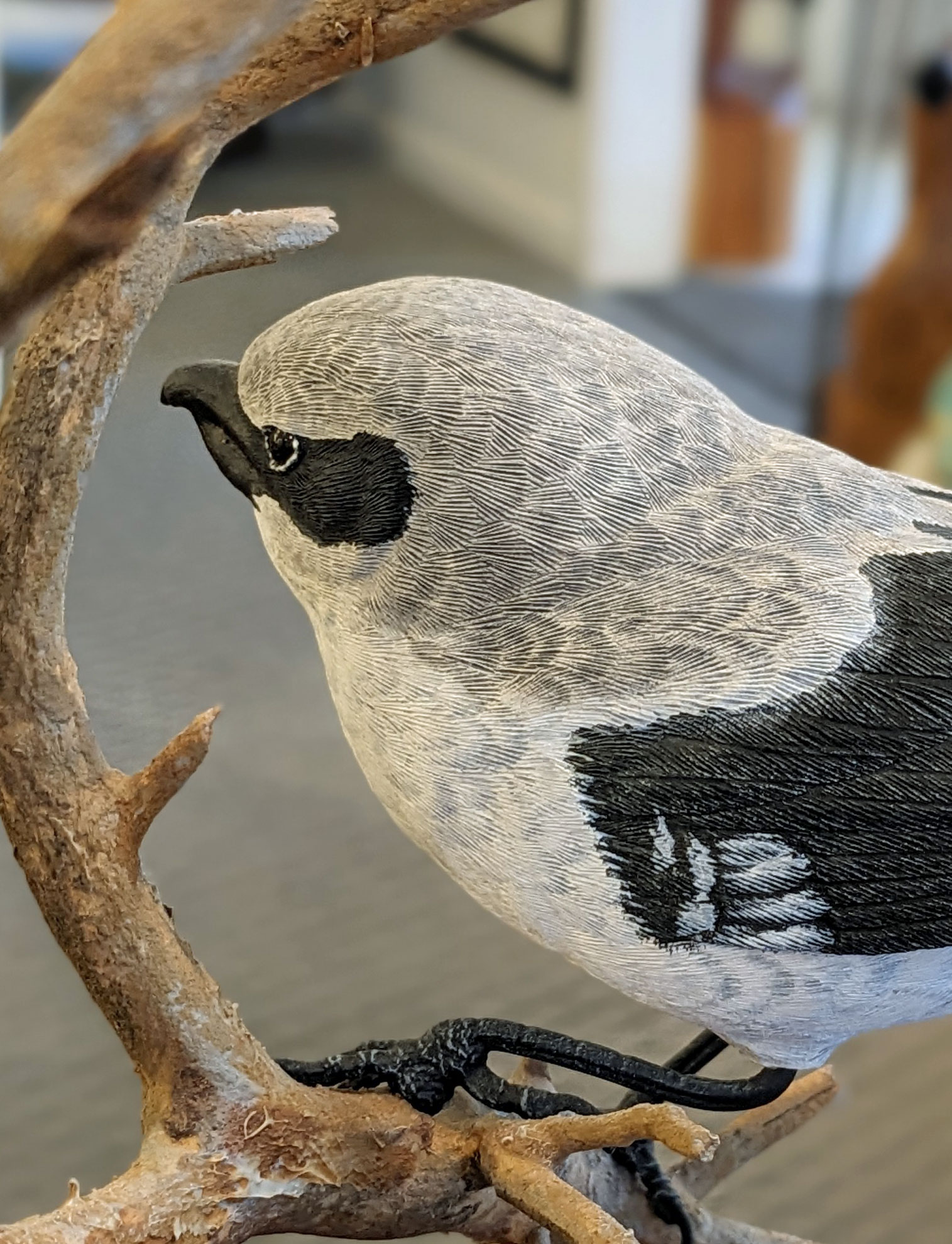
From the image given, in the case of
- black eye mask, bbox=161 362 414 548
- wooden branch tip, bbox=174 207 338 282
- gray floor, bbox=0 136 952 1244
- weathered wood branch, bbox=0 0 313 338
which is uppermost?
weathered wood branch, bbox=0 0 313 338

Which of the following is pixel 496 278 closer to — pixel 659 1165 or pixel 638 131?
pixel 638 131

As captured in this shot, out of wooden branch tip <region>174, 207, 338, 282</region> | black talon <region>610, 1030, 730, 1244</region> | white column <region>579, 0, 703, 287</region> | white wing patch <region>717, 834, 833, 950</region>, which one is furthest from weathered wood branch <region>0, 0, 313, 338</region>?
white column <region>579, 0, 703, 287</region>

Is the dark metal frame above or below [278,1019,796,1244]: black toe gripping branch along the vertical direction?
above

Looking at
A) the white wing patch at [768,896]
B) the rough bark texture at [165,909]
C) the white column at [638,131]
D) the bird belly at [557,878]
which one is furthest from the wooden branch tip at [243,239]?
the white column at [638,131]

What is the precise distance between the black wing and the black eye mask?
0.11 meters

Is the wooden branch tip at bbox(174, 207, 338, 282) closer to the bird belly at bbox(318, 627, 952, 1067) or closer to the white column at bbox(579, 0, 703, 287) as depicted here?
the bird belly at bbox(318, 627, 952, 1067)

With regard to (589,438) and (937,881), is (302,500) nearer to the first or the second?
(589,438)

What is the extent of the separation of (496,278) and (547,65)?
9.6 inches

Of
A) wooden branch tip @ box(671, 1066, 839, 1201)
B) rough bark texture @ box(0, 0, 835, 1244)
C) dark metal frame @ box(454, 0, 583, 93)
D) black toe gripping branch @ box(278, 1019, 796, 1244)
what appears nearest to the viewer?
rough bark texture @ box(0, 0, 835, 1244)

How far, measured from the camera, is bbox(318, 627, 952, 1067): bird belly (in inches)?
18.4

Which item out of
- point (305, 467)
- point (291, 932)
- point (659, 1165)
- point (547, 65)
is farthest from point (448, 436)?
point (547, 65)

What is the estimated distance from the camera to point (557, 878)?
472 millimetres

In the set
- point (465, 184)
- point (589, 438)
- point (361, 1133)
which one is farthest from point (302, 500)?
point (465, 184)

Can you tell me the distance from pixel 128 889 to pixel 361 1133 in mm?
128
